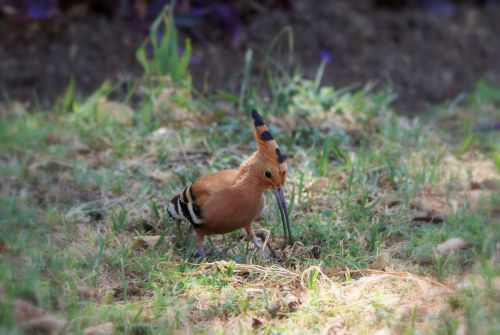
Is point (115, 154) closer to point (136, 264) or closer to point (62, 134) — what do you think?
point (62, 134)

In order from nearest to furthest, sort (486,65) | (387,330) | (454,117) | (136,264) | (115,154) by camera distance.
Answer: (387,330) → (136,264) → (115,154) → (454,117) → (486,65)

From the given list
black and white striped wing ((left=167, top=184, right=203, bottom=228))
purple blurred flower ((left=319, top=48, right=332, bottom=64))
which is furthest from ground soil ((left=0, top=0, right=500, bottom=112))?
black and white striped wing ((left=167, top=184, right=203, bottom=228))

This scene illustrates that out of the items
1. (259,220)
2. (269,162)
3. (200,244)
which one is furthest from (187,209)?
(259,220)

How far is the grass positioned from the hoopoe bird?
198 mm

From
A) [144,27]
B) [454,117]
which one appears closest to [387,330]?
[454,117]

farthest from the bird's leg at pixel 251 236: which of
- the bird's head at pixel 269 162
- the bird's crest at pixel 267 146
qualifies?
the bird's crest at pixel 267 146

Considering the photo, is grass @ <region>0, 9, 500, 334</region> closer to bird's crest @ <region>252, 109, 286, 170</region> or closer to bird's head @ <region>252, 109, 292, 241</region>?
bird's head @ <region>252, 109, 292, 241</region>

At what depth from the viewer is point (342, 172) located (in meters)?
4.64

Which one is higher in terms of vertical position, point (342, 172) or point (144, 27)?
point (144, 27)

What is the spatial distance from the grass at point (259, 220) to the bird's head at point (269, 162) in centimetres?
34

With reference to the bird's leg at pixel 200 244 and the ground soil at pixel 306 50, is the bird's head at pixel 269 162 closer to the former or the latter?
the bird's leg at pixel 200 244

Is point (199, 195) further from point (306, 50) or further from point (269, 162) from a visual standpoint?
point (306, 50)

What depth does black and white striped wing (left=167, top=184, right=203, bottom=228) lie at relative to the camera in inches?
144

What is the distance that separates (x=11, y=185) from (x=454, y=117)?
3.30 meters
